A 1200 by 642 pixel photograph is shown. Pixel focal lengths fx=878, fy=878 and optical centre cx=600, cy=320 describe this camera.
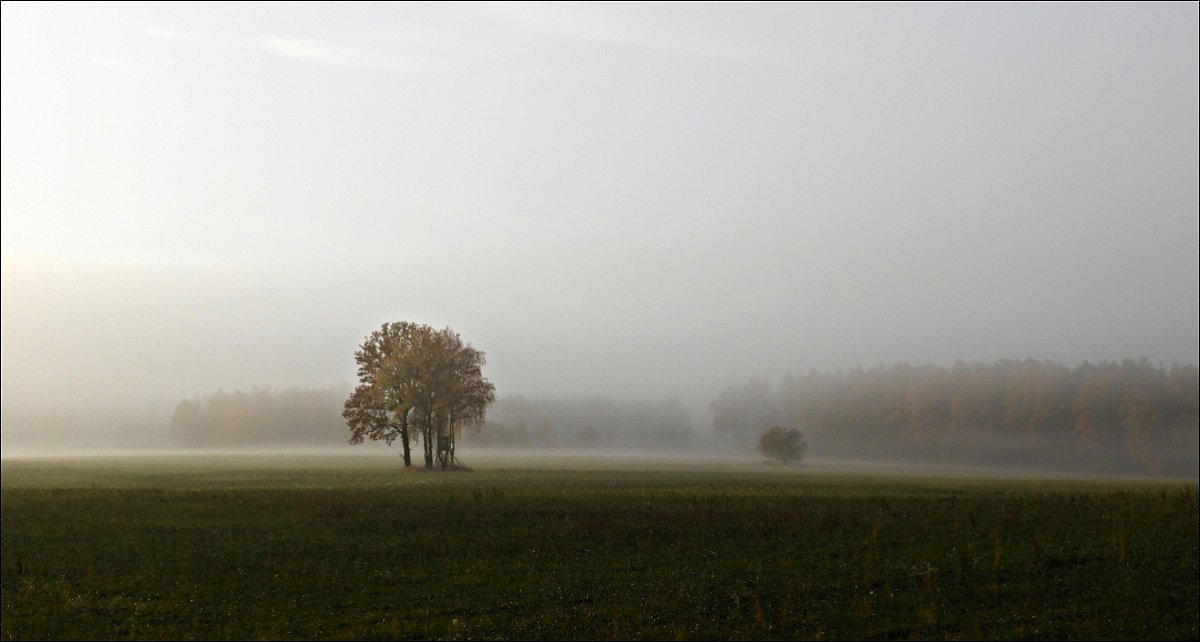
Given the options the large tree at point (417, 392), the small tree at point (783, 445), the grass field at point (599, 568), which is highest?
the large tree at point (417, 392)

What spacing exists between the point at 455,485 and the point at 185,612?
36830mm

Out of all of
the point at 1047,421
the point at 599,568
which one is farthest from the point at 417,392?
the point at 1047,421

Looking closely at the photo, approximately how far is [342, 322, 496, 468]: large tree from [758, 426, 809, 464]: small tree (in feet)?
211

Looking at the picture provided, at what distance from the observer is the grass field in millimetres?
27062

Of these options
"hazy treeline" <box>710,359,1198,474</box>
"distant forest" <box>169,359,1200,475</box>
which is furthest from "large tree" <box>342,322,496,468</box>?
"hazy treeline" <box>710,359,1198,474</box>

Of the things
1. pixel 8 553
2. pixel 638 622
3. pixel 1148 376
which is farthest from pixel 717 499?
pixel 1148 376

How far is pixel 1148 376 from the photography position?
6407 inches

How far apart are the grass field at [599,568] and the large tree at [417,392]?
151 ft

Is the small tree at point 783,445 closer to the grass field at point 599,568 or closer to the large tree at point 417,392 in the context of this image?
the large tree at point 417,392

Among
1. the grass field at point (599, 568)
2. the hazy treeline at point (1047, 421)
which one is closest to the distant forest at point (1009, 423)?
the hazy treeline at point (1047, 421)

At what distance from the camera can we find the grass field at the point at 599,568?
27.1m

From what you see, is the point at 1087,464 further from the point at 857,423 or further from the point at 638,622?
the point at 638,622

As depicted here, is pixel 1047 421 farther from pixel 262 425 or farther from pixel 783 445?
pixel 262 425

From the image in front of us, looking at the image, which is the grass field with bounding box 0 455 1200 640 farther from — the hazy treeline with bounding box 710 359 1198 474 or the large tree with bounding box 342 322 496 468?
the hazy treeline with bounding box 710 359 1198 474
